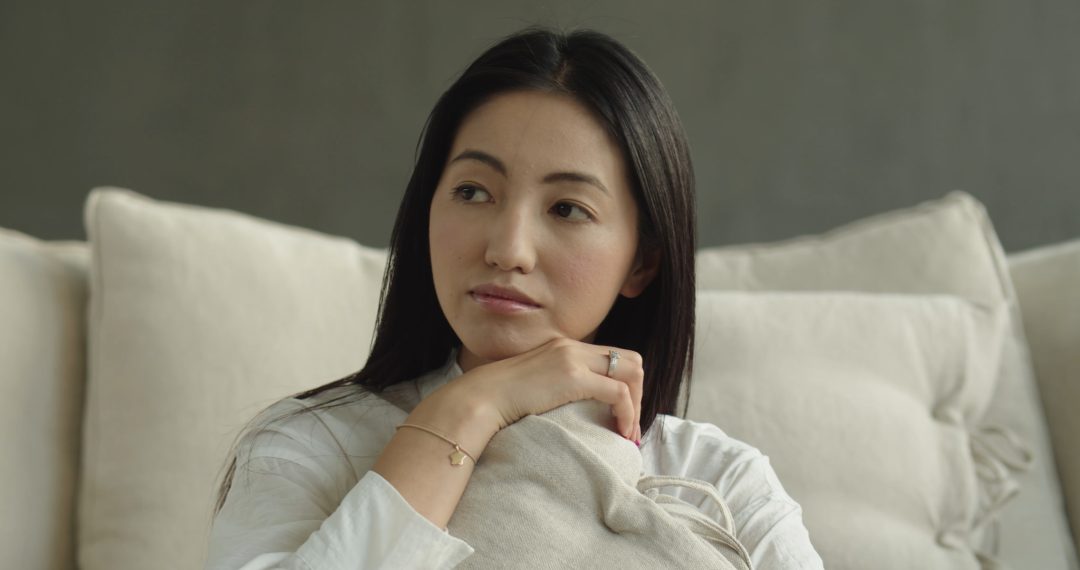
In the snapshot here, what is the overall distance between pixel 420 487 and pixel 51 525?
73cm

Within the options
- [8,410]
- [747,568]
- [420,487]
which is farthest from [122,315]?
[747,568]

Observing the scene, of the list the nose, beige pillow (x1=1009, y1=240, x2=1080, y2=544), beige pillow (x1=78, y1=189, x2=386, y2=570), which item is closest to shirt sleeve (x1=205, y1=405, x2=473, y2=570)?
the nose

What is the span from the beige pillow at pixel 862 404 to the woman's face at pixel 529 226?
1.59 feet

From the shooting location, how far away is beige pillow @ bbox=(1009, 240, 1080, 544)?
1.61 m

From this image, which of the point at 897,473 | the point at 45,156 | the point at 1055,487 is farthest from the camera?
the point at 45,156

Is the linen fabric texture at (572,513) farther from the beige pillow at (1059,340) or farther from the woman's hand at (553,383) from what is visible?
the beige pillow at (1059,340)

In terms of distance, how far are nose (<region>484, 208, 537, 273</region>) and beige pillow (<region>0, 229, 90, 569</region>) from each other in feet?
2.32

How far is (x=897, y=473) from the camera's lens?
1460 mm

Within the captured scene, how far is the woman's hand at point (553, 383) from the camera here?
959 mm

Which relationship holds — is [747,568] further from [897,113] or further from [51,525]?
[897,113]

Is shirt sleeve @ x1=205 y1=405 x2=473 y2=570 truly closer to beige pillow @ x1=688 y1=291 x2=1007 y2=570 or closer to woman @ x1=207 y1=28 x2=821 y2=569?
woman @ x1=207 y1=28 x2=821 y2=569

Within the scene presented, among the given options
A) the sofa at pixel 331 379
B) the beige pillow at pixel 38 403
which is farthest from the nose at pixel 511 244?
the beige pillow at pixel 38 403

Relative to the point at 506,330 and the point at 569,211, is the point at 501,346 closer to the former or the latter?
the point at 506,330

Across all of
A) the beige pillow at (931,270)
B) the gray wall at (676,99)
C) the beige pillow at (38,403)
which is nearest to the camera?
the beige pillow at (38,403)
